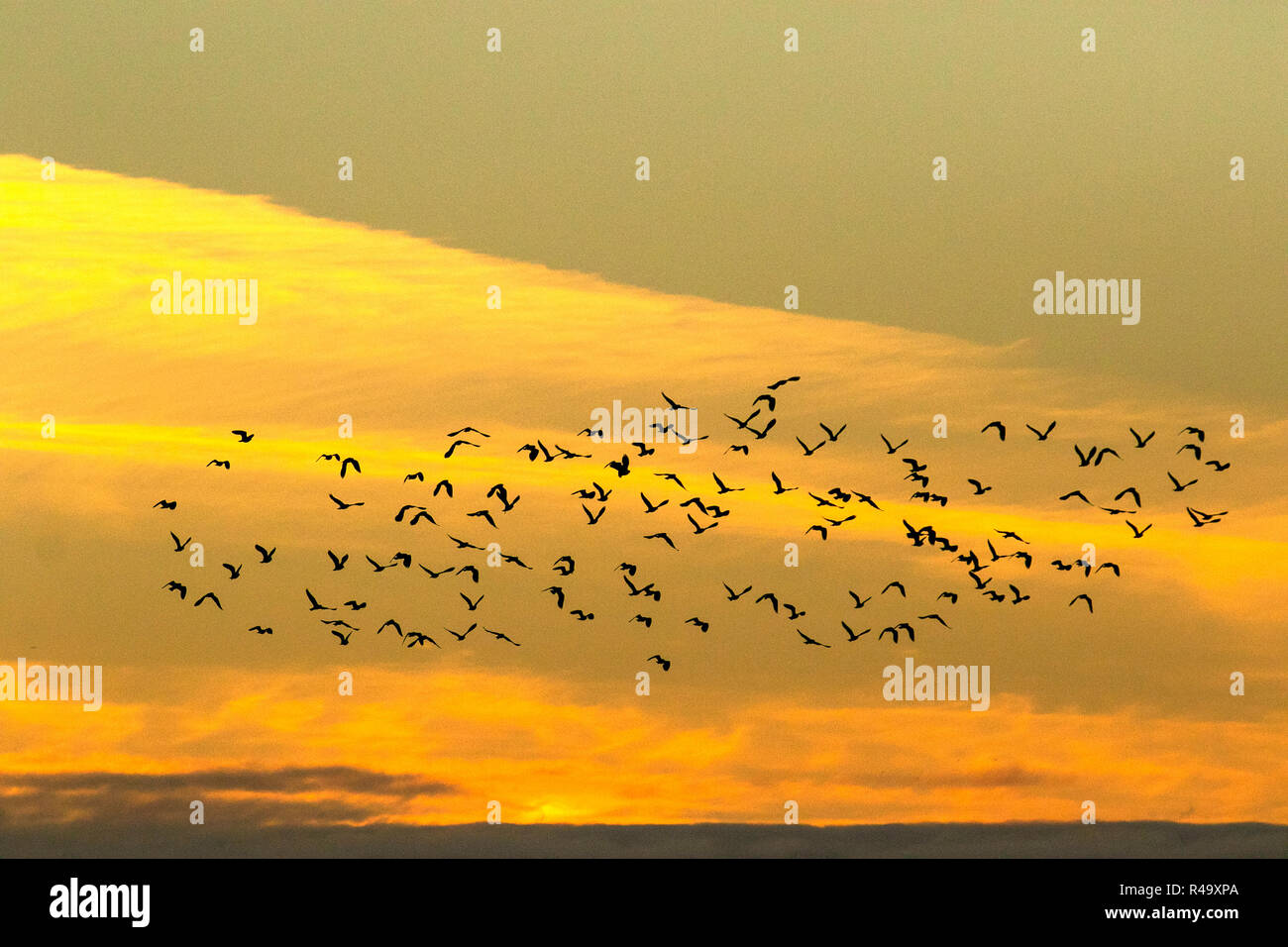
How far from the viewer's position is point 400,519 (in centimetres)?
4497

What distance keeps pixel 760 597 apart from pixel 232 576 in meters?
16.6
